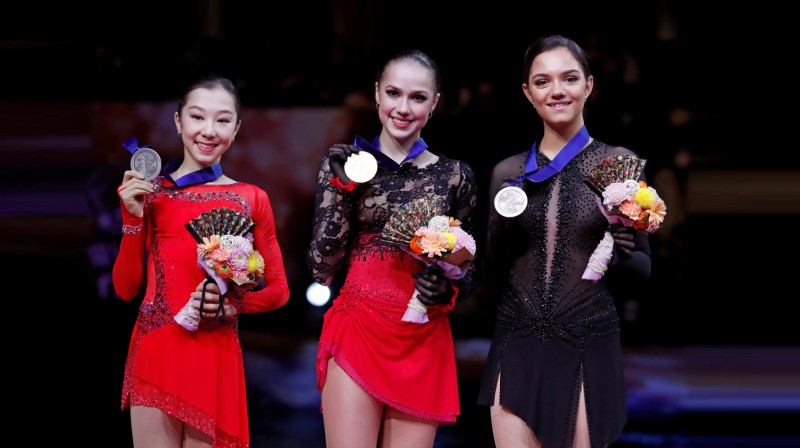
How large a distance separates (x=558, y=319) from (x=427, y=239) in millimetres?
537

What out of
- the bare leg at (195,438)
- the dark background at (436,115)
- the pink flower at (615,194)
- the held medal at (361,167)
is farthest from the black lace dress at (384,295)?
the dark background at (436,115)

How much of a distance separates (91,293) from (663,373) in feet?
12.2

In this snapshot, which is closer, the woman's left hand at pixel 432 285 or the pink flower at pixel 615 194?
the pink flower at pixel 615 194

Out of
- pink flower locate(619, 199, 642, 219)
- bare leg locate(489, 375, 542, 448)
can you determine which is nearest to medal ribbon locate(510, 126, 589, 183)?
pink flower locate(619, 199, 642, 219)

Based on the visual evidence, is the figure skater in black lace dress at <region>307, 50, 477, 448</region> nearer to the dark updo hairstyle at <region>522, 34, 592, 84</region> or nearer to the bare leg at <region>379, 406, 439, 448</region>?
the bare leg at <region>379, 406, 439, 448</region>

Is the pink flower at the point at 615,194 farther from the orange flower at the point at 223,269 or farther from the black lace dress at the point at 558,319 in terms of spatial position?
the orange flower at the point at 223,269

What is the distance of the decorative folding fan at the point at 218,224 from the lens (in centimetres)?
288

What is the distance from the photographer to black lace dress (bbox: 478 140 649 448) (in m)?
2.74

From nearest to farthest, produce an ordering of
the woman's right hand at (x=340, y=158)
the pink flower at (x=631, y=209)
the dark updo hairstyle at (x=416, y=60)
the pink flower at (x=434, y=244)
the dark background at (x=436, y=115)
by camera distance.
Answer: the pink flower at (x=631, y=209), the pink flower at (x=434, y=244), the woman's right hand at (x=340, y=158), the dark updo hairstyle at (x=416, y=60), the dark background at (x=436, y=115)

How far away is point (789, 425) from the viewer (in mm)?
4922

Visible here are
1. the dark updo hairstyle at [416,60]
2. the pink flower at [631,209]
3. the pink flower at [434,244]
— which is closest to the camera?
the pink flower at [631,209]

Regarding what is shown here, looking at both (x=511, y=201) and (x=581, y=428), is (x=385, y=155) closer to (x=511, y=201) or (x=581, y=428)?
(x=511, y=201)

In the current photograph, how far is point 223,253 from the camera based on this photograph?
282 cm

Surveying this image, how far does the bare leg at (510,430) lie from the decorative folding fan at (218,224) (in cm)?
107
